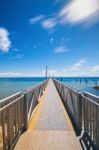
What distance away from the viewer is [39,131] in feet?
19.9

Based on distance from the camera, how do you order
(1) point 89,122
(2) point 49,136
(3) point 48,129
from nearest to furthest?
(1) point 89,122 → (2) point 49,136 → (3) point 48,129

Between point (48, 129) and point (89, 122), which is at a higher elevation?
point (89, 122)

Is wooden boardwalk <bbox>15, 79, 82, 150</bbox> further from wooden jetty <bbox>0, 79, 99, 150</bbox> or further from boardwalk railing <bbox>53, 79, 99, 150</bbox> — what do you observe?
boardwalk railing <bbox>53, 79, 99, 150</bbox>

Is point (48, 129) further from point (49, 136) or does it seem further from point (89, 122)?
point (89, 122)

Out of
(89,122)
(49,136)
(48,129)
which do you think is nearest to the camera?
(89,122)

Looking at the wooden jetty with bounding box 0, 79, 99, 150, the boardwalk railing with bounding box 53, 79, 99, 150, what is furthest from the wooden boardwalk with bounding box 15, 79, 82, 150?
the boardwalk railing with bounding box 53, 79, 99, 150

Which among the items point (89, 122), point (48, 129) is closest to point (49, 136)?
point (48, 129)

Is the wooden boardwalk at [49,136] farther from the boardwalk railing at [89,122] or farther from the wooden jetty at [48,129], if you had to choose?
the boardwalk railing at [89,122]

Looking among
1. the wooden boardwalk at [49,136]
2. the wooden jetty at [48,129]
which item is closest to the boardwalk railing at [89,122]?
the wooden jetty at [48,129]

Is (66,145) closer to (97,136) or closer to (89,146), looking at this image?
(89,146)

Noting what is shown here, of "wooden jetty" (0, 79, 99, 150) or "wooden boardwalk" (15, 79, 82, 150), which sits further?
"wooden boardwalk" (15, 79, 82, 150)

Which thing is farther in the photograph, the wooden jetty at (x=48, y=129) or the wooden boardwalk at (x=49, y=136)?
the wooden boardwalk at (x=49, y=136)

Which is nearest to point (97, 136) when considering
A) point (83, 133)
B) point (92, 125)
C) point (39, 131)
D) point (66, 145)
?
point (92, 125)

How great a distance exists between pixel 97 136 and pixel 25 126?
263cm
